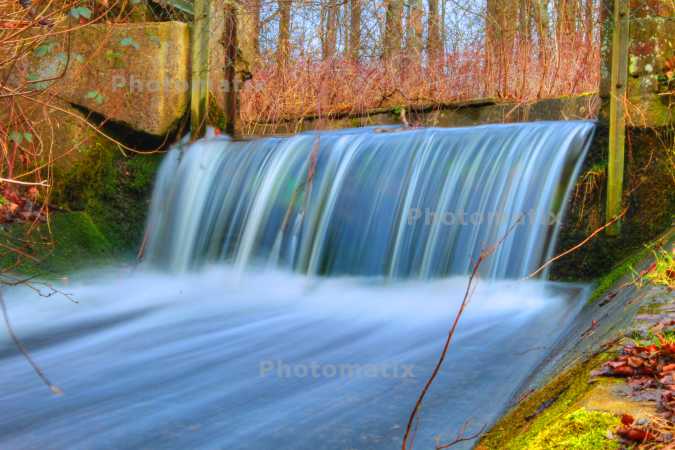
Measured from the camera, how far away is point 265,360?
3299 millimetres

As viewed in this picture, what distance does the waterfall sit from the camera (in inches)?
178

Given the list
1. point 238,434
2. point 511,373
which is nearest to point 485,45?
point 511,373

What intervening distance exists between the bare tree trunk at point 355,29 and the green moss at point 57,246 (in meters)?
6.70

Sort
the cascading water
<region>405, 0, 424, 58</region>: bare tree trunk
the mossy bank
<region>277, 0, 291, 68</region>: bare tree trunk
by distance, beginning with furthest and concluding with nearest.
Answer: <region>405, 0, 424, 58</region>: bare tree trunk < <region>277, 0, 291, 68</region>: bare tree trunk < the mossy bank < the cascading water

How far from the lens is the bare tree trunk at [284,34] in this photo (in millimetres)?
9414

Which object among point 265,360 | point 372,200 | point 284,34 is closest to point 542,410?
point 265,360

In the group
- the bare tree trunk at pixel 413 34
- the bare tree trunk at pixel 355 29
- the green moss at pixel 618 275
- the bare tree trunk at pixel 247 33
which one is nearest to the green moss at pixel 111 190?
the bare tree trunk at pixel 247 33

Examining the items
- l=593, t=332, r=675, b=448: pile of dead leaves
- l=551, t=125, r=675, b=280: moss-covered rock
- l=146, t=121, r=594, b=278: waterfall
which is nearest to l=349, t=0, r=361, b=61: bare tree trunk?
l=146, t=121, r=594, b=278: waterfall

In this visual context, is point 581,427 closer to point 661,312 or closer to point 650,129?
point 661,312

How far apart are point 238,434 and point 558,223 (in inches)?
105

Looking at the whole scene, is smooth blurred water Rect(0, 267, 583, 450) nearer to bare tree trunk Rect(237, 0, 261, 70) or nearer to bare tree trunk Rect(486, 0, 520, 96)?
bare tree trunk Rect(237, 0, 261, 70)

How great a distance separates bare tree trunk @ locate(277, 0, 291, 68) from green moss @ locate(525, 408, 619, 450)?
26.4ft
